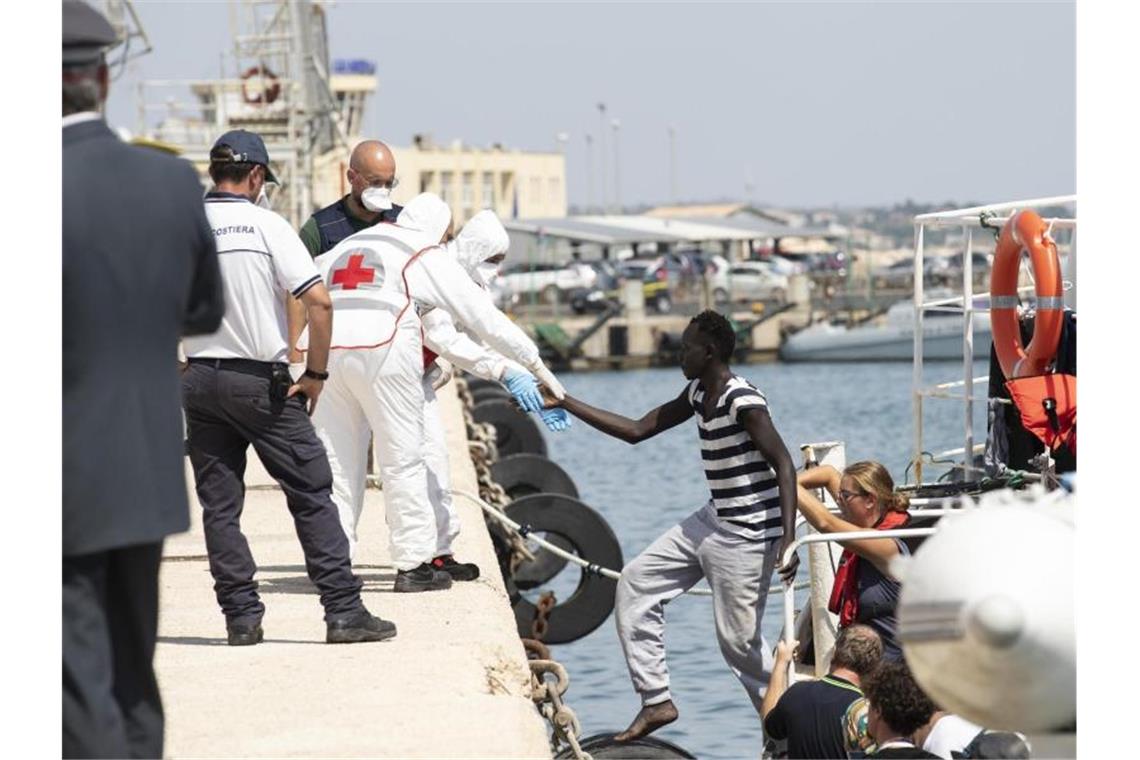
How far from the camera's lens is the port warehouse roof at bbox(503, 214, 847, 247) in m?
98.7

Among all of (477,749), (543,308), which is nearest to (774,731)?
(477,749)

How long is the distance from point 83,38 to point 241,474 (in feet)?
11.9

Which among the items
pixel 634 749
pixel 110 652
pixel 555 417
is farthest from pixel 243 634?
pixel 110 652

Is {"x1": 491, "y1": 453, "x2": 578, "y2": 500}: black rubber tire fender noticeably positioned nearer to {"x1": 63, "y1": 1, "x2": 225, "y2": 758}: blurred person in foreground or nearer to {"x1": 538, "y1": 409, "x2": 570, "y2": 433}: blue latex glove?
{"x1": 538, "y1": 409, "x2": 570, "y2": 433}: blue latex glove

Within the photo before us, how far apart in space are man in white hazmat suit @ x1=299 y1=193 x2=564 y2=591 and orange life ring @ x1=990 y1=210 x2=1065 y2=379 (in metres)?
2.43

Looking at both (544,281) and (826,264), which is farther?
(826,264)

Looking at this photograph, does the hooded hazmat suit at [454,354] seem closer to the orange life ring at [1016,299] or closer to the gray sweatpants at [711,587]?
the gray sweatpants at [711,587]

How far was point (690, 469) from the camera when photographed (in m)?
37.8

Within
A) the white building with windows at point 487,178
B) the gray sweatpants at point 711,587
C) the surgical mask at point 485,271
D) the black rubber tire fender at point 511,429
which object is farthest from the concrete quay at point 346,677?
the white building with windows at point 487,178

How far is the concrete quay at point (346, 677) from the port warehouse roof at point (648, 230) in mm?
84830

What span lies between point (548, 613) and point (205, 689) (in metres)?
6.15

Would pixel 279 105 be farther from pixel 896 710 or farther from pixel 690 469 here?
pixel 896 710

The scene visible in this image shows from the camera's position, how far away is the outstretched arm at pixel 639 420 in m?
8.55

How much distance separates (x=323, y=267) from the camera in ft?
30.1
